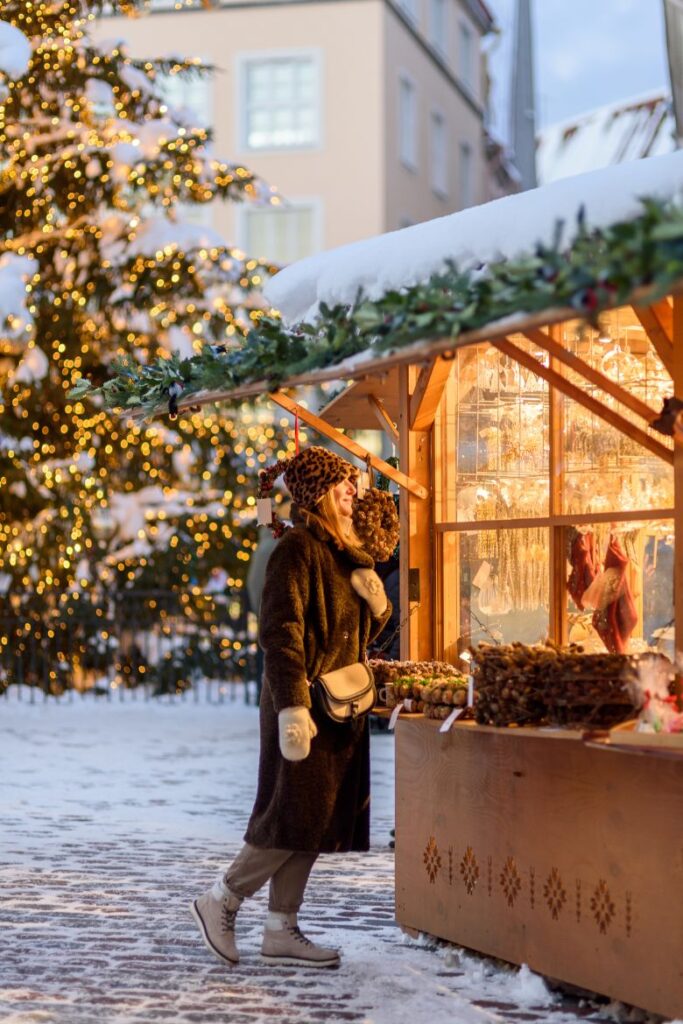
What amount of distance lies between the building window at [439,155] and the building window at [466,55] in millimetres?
2879

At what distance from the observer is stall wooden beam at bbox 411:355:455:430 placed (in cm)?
714

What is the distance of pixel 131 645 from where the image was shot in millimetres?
19984

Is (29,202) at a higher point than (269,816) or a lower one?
higher

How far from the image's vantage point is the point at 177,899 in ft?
26.0

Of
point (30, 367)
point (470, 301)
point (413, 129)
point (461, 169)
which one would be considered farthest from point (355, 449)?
point (461, 169)

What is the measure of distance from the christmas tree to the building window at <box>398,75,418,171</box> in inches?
566

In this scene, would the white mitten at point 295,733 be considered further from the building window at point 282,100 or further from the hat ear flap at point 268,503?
the building window at point 282,100

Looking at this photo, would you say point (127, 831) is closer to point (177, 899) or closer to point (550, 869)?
point (177, 899)

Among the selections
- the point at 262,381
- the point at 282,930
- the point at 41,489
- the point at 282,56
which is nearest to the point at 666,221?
the point at 262,381

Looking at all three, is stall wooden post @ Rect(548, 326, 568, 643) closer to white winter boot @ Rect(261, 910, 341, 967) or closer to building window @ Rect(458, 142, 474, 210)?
white winter boot @ Rect(261, 910, 341, 967)

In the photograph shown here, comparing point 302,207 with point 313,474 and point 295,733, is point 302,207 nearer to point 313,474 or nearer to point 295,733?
point 313,474

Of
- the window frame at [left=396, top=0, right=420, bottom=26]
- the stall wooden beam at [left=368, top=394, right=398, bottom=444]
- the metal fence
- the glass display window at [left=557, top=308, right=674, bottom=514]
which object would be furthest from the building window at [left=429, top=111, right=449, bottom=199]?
the glass display window at [left=557, top=308, right=674, bottom=514]

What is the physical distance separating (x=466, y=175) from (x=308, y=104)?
6844 mm

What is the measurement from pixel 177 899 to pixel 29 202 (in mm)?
13073
